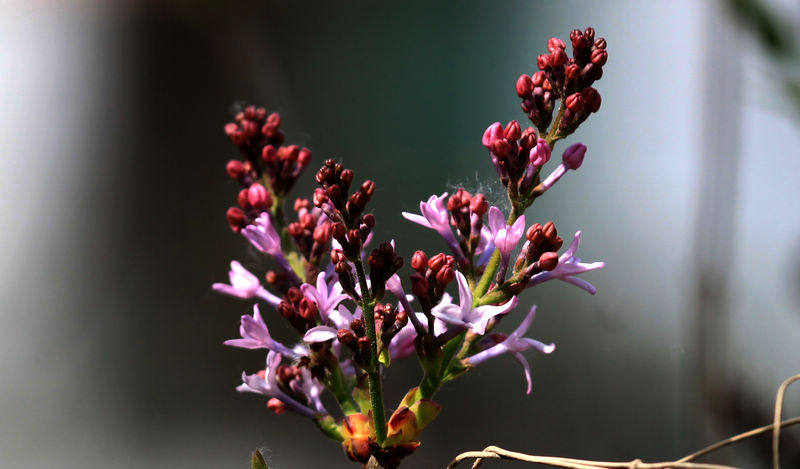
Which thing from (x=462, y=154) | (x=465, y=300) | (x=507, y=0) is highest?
(x=507, y=0)

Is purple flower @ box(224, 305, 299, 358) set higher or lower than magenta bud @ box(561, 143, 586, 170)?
lower

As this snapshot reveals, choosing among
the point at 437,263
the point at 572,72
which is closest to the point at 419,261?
the point at 437,263

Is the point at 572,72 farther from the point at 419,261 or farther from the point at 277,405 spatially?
the point at 277,405

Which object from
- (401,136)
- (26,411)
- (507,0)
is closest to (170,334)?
(26,411)

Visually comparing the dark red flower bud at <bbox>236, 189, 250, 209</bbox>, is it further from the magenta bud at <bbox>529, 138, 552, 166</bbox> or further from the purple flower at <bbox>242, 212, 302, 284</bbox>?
the magenta bud at <bbox>529, 138, 552, 166</bbox>

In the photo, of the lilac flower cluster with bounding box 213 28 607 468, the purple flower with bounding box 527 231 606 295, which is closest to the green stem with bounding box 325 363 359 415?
the lilac flower cluster with bounding box 213 28 607 468

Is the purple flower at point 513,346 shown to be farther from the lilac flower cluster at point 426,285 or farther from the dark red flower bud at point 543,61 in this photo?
the dark red flower bud at point 543,61

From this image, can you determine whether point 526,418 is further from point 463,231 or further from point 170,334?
point 463,231
